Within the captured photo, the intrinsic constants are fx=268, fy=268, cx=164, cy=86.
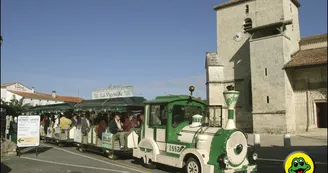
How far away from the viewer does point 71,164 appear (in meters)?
9.53

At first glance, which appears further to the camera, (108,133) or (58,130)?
(58,130)

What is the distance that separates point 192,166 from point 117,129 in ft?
15.4

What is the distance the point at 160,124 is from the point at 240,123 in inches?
743

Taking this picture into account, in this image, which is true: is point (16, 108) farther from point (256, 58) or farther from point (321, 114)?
point (321, 114)

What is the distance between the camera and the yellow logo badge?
80.0 inches

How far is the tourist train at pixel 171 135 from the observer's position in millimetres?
7035

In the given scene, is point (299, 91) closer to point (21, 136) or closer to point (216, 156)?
point (216, 156)

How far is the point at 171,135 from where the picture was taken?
8352 millimetres

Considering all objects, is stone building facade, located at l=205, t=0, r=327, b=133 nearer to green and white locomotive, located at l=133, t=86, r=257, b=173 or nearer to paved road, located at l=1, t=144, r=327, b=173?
paved road, located at l=1, t=144, r=327, b=173

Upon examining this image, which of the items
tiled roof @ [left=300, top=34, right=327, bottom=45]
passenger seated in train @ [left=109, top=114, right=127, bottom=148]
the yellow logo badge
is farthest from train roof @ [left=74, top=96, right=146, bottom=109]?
tiled roof @ [left=300, top=34, right=327, bottom=45]

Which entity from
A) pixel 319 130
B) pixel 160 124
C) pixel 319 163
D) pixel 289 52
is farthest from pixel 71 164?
pixel 289 52

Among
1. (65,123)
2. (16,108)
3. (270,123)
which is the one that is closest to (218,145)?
(65,123)

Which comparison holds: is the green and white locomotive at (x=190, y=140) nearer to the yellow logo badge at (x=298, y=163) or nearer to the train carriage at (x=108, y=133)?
the train carriage at (x=108, y=133)

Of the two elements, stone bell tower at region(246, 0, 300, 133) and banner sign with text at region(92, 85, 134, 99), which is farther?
stone bell tower at region(246, 0, 300, 133)
